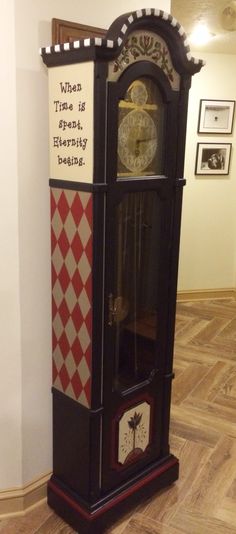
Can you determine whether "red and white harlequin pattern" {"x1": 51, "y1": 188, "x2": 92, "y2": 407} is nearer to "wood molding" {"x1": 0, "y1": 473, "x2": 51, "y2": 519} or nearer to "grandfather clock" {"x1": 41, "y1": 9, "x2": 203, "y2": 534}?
"grandfather clock" {"x1": 41, "y1": 9, "x2": 203, "y2": 534}

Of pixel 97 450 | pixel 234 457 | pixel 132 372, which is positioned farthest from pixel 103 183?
pixel 234 457

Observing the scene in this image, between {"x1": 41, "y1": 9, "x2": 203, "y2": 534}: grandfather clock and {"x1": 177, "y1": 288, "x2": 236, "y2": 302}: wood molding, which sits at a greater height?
{"x1": 41, "y1": 9, "x2": 203, "y2": 534}: grandfather clock

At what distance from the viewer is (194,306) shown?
187 inches

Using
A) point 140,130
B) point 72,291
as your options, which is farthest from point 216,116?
point 72,291

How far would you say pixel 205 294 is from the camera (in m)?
4.89

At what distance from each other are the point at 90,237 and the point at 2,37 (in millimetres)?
733

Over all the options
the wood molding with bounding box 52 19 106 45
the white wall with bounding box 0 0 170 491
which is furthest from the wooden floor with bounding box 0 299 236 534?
the wood molding with bounding box 52 19 106 45

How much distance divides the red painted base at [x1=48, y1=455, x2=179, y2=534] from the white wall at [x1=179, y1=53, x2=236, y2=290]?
271 cm

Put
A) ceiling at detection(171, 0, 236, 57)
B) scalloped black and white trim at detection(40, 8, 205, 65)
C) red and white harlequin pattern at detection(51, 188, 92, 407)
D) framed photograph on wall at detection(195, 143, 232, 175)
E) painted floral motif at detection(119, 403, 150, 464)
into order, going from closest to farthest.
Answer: scalloped black and white trim at detection(40, 8, 205, 65), red and white harlequin pattern at detection(51, 188, 92, 407), painted floral motif at detection(119, 403, 150, 464), ceiling at detection(171, 0, 236, 57), framed photograph on wall at detection(195, 143, 232, 175)

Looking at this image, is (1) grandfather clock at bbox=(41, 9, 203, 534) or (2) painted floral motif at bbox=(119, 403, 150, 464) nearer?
(1) grandfather clock at bbox=(41, 9, 203, 534)

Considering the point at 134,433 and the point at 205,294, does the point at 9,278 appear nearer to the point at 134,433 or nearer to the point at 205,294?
the point at 134,433

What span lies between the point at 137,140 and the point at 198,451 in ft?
5.43

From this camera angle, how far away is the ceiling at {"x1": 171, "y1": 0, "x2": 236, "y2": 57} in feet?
9.47

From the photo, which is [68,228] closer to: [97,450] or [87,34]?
[87,34]
